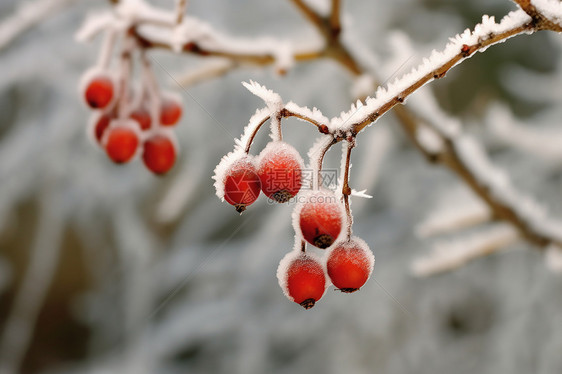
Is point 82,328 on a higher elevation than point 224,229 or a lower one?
lower

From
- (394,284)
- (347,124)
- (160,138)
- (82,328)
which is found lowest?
(82,328)

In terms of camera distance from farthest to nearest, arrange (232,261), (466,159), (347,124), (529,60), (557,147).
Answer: (529,60) → (232,261) → (557,147) → (466,159) → (347,124)

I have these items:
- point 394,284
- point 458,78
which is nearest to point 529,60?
point 458,78

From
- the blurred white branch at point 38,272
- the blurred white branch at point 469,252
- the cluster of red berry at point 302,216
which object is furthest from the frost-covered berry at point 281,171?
the blurred white branch at point 38,272

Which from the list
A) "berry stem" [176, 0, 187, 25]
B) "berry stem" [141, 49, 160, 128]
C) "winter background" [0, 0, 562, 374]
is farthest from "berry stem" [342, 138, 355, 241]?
"winter background" [0, 0, 562, 374]

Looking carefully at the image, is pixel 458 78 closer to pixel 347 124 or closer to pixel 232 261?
pixel 232 261

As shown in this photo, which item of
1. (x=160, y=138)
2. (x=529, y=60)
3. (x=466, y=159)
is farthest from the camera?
(x=529, y=60)

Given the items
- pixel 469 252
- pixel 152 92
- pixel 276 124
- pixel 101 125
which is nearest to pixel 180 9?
pixel 152 92

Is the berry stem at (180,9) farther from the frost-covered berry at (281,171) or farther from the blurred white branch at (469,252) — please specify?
the blurred white branch at (469,252)
